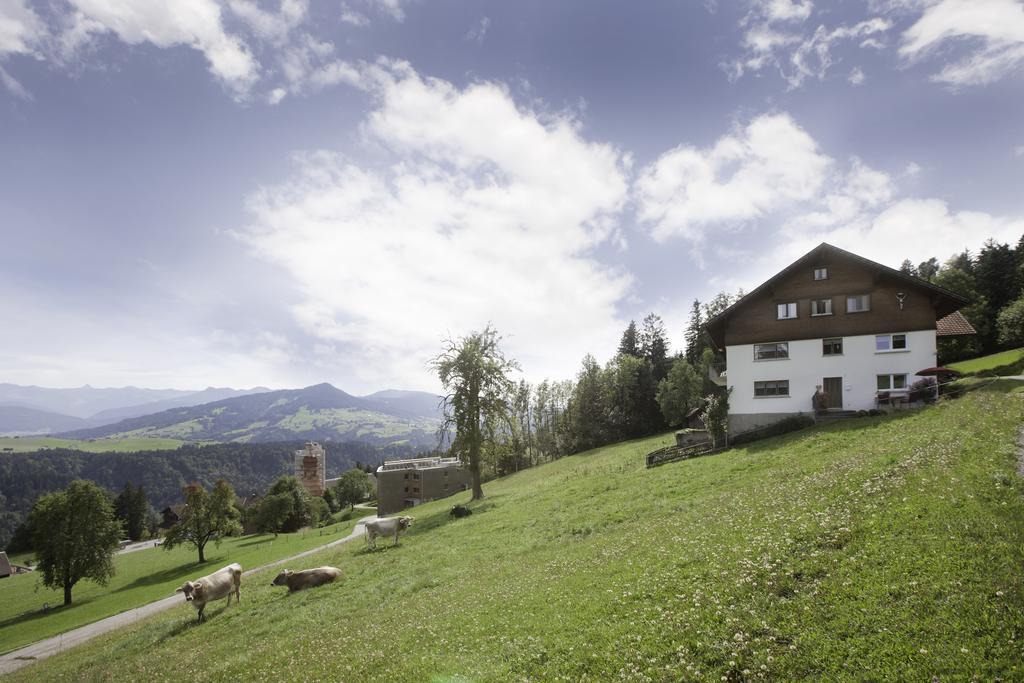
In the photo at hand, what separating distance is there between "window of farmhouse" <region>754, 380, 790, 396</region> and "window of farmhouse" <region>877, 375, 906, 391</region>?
596 centimetres

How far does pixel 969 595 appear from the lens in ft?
24.7

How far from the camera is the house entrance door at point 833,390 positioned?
34375mm

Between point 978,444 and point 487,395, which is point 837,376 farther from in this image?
point 487,395

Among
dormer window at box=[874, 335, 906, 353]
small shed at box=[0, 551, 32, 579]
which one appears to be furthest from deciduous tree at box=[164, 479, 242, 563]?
dormer window at box=[874, 335, 906, 353]

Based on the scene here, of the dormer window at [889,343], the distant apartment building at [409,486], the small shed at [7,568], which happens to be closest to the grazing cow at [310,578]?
the dormer window at [889,343]

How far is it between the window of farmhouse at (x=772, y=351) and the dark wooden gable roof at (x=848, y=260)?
3.30 metres

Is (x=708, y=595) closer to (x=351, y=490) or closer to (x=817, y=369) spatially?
(x=817, y=369)

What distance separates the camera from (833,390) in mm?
34531

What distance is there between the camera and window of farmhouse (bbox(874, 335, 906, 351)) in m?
33.2

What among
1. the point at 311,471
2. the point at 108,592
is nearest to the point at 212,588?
the point at 108,592

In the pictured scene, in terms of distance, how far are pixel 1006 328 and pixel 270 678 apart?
83.6m

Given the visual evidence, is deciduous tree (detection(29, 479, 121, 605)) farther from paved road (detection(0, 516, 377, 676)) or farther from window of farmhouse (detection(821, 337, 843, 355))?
window of farmhouse (detection(821, 337, 843, 355))

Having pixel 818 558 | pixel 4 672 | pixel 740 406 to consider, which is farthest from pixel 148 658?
pixel 740 406

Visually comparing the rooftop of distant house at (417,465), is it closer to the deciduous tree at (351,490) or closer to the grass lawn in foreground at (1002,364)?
the deciduous tree at (351,490)
